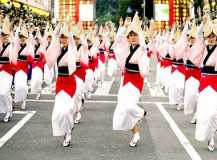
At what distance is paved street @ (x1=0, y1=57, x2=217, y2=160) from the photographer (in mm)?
9633

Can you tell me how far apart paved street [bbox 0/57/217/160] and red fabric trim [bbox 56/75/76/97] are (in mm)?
868

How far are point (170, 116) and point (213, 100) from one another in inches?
165

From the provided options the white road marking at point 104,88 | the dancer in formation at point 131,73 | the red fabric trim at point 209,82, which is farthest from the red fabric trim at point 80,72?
the white road marking at point 104,88

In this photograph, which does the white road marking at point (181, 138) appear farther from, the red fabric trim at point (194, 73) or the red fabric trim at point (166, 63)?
the red fabric trim at point (166, 63)

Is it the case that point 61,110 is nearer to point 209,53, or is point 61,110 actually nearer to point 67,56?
point 67,56

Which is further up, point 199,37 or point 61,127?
point 199,37

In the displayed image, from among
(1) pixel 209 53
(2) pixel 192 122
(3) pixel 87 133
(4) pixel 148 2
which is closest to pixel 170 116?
(2) pixel 192 122

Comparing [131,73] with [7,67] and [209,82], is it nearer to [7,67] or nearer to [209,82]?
[209,82]

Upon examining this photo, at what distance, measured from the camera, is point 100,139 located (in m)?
11.1

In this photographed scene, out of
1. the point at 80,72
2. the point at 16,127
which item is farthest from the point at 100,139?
the point at 80,72

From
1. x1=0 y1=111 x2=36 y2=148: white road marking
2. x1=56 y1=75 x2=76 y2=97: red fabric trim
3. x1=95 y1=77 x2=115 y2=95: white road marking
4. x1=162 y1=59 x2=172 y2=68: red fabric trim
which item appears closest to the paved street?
x1=0 y1=111 x2=36 y2=148: white road marking

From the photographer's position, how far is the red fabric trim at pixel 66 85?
10.8 meters

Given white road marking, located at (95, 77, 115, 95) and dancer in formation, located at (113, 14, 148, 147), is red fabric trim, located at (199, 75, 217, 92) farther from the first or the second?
white road marking, located at (95, 77, 115, 95)

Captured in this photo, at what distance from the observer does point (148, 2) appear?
319ft
